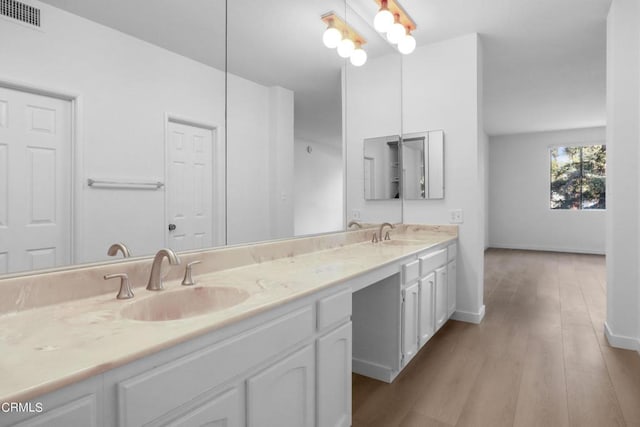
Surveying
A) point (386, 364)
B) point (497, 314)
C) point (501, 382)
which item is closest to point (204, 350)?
point (386, 364)

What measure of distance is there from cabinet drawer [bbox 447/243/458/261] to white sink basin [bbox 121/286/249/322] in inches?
85.2

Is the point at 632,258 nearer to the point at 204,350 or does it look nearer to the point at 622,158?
the point at 622,158

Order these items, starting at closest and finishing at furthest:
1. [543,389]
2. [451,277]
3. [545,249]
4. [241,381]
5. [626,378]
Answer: [241,381] → [543,389] → [626,378] → [451,277] → [545,249]

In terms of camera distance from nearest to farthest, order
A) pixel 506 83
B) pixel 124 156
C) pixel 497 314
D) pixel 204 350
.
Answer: pixel 204 350 → pixel 124 156 → pixel 497 314 → pixel 506 83

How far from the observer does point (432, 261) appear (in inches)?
102

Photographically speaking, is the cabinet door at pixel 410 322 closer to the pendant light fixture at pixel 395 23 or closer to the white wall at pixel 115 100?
the white wall at pixel 115 100

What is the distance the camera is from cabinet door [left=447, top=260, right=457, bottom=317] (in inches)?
118

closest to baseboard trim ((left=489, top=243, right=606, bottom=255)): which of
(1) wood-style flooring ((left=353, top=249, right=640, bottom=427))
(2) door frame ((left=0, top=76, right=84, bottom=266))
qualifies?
(1) wood-style flooring ((left=353, top=249, right=640, bottom=427))

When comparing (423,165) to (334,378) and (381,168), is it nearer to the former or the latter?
(381,168)

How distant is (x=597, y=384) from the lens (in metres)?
2.07

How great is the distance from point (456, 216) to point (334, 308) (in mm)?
2190

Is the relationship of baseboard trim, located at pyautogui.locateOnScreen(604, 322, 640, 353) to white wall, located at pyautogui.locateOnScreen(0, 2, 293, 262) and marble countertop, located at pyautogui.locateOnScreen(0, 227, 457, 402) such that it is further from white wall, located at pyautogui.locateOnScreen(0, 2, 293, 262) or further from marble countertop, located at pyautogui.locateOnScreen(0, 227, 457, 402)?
white wall, located at pyautogui.locateOnScreen(0, 2, 293, 262)

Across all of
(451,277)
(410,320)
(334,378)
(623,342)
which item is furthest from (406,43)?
(623,342)

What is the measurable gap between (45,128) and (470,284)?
3185 millimetres
